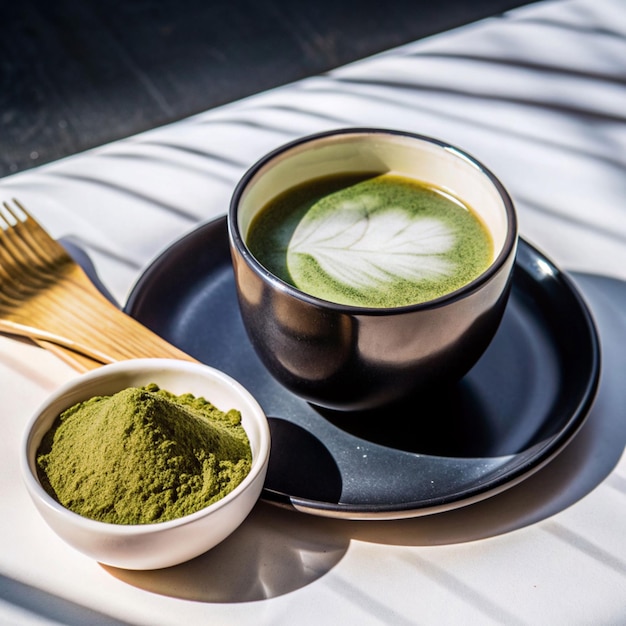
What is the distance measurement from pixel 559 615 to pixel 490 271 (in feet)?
0.97

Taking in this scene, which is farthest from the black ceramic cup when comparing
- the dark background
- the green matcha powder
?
the dark background

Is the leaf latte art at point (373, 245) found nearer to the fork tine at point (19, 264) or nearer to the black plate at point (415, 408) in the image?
the black plate at point (415, 408)

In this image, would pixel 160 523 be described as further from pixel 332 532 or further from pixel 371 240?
pixel 371 240

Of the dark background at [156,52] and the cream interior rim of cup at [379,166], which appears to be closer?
the cream interior rim of cup at [379,166]

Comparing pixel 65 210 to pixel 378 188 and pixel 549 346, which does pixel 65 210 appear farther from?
pixel 549 346

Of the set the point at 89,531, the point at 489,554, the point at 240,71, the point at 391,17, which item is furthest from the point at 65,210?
the point at 391,17

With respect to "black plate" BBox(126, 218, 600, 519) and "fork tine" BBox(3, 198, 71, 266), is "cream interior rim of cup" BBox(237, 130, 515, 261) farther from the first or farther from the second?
"fork tine" BBox(3, 198, 71, 266)

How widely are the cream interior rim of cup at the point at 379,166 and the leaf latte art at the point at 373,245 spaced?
0.15 ft

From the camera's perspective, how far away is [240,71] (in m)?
2.42

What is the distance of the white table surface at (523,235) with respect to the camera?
702 mm

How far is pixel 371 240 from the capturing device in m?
0.89

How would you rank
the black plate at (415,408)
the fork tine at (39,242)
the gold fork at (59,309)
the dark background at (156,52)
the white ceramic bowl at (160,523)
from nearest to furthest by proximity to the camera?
the white ceramic bowl at (160,523)
the black plate at (415,408)
the gold fork at (59,309)
the fork tine at (39,242)
the dark background at (156,52)

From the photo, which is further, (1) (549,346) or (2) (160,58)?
(2) (160,58)

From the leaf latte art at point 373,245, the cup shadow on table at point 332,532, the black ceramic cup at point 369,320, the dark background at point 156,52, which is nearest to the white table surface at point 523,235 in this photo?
the cup shadow on table at point 332,532
